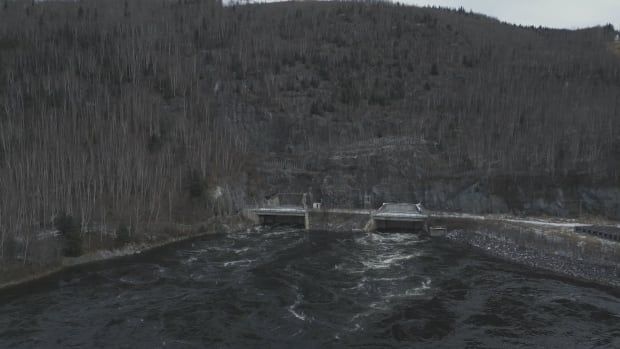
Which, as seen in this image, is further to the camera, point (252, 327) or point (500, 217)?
point (500, 217)

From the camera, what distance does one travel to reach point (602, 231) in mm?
57625

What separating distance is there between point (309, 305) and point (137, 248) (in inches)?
1160

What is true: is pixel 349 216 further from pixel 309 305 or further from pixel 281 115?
pixel 281 115

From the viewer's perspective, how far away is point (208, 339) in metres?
35.4

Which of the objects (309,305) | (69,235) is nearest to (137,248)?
(69,235)

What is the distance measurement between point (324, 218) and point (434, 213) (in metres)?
18.4

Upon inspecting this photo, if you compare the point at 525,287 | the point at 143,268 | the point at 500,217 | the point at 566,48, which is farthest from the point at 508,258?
the point at 566,48

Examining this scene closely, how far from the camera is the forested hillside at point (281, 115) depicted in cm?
7394

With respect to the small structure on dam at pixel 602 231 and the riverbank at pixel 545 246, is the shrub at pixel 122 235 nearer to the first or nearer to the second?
the riverbank at pixel 545 246

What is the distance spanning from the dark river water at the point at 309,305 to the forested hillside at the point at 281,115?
1279 centimetres

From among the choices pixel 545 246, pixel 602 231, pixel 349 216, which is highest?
pixel 349 216

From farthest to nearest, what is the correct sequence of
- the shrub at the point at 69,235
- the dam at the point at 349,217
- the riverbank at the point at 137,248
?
the dam at the point at 349,217, the shrub at the point at 69,235, the riverbank at the point at 137,248

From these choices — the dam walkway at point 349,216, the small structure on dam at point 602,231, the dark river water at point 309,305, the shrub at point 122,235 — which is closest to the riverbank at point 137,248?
the shrub at point 122,235

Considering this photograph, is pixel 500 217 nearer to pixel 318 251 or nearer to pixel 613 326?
pixel 318 251
